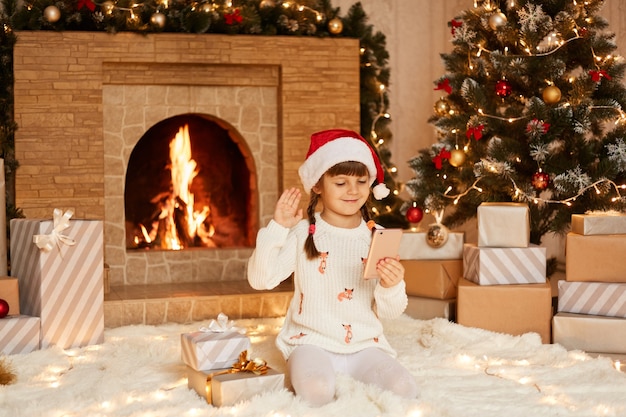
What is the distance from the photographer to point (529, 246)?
375 cm

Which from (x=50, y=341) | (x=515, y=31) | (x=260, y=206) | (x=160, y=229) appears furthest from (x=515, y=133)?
(x=50, y=341)

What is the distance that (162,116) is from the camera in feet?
15.4

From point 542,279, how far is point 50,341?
209 centimetres

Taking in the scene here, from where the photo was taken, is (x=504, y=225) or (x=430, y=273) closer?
(x=504, y=225)

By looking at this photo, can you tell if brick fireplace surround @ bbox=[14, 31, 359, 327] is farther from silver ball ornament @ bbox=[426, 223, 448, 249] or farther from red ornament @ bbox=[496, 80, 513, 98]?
red ornament @ bbox=[496, 80, 513, 98]

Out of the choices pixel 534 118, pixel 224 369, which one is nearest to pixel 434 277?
pixel 534 118

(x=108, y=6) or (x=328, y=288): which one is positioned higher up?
(x=108, y=6)

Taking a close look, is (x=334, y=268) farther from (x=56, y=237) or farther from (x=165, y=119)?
(x=165, y=119)

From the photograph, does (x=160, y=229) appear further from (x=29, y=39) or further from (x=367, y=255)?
(x=367, y=255)

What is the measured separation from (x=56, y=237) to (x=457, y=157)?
195 cm

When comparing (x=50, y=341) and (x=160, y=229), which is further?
(x=160, y=229)

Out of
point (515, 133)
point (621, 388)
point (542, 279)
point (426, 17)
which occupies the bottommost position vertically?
point (621, 388)

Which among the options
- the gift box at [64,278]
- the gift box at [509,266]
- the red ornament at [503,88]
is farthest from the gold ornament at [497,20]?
the gift box at [64,278]

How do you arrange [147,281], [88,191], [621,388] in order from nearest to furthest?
1. [621,388]
2. [88,191]
3. [147,281]
